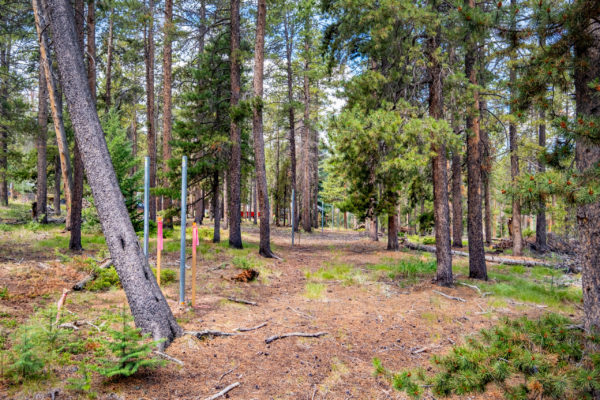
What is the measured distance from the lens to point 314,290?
8320 millimetres

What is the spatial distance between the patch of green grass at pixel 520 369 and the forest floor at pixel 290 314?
262 mm

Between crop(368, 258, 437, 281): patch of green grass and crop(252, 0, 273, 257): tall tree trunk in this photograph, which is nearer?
crop(368, 258, 437, 281): patch of green grass

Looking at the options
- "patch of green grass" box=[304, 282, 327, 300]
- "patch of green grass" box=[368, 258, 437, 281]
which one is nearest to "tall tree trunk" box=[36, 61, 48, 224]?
"patch of green grass" box=[304, 282, 327, 300]

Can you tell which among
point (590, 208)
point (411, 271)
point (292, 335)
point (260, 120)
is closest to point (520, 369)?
point (590, 208)

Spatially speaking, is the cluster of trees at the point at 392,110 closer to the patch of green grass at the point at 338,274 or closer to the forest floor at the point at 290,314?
the forest floor at the point at 290,314

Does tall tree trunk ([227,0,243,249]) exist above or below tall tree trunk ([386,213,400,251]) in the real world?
above

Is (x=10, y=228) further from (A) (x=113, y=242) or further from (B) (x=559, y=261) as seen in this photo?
(B) (x=559, y=261)

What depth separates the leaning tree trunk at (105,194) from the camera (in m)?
4.60

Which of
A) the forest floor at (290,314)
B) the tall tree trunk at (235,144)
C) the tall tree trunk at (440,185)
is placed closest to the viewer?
the forest floor at (290,314)

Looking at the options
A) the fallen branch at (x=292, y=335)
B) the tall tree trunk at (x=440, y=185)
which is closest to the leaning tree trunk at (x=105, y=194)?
the fallen branch at (x=292, y=335)

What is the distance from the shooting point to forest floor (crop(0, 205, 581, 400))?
4.04 m

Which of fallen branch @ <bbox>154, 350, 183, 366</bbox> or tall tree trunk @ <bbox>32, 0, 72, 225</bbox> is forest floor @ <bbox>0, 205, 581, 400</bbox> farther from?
tall tree trunk @ <bbox>32, 0, 72, 225</bbox>

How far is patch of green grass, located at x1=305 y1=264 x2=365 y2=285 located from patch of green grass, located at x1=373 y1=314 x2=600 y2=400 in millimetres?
4666

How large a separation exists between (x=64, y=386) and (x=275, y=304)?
4.14m
